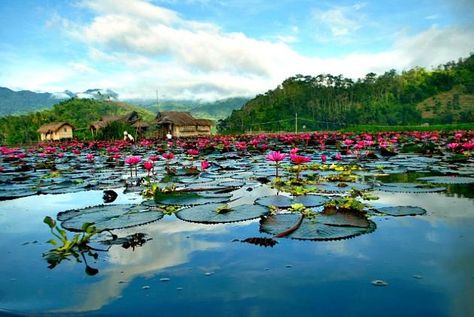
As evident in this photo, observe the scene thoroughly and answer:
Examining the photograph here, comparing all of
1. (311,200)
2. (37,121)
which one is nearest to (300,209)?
(311,200)

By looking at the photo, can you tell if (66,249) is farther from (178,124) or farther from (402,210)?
(178,124)

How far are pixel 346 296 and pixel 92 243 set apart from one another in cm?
170

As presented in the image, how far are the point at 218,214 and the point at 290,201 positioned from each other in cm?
80

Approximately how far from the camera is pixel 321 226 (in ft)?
8.23

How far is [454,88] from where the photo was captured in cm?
8438

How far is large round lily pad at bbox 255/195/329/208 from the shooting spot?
3.29m

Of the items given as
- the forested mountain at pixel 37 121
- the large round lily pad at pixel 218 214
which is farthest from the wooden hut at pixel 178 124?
the large round lily pad at pixel 218 214

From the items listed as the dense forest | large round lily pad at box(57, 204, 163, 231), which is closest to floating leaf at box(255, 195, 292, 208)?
large round lily pad at box(57, 204, 163, 231)

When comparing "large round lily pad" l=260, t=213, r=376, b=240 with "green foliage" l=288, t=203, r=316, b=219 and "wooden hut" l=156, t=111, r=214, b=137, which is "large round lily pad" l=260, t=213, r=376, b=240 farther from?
"wooden hut" l=156, t=111, r=214, b=137

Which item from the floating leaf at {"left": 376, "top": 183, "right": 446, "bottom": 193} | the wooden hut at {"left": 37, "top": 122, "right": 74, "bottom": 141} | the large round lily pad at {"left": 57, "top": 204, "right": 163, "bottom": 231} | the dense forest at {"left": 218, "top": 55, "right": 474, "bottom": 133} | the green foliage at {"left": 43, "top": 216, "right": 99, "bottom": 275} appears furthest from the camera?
the dense forest at {"left": 218, "top": 55, "right": 474, "bottom": 133}

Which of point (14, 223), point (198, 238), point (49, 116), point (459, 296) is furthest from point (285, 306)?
point (49, 116)

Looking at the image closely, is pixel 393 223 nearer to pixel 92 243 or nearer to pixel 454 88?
pixel 92 243

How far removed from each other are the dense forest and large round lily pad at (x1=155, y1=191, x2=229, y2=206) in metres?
65.5

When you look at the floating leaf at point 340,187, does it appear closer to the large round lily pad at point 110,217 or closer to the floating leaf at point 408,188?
the floating leaf at point 408,188
